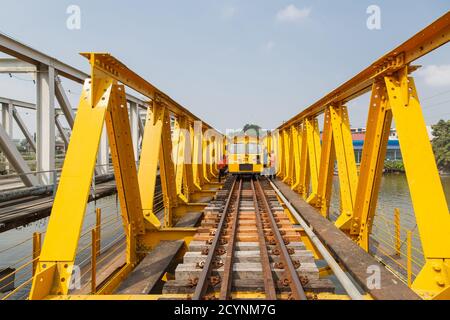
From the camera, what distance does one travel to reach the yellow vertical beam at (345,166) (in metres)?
5.50

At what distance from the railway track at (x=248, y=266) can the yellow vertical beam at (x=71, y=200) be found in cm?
130

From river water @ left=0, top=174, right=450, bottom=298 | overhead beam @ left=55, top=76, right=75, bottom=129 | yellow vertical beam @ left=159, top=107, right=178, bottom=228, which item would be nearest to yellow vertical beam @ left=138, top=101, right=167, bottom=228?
yellow vertical beam @ left=159, top=107, right=178, bottom=228

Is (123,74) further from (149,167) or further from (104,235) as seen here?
(104,235)

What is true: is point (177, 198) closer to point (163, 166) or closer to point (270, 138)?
point (163, 166)

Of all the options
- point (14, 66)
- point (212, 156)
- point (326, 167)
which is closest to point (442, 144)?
point (212, 156)

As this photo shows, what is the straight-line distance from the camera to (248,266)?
3992 mm

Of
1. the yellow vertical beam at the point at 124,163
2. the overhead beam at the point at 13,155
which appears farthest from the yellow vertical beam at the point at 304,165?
the overhead beam at the point at 13,155

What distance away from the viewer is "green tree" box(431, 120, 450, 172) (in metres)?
51.0

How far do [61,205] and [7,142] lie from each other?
25.2 ft

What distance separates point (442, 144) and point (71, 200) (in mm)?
66403

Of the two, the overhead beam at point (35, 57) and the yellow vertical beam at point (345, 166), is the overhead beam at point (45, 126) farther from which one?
the yellow vertical beam at point (345, 166)

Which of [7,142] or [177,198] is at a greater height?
[7,142]

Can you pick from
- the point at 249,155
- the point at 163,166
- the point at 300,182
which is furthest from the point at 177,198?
the point at 249,155

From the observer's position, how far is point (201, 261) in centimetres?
415
